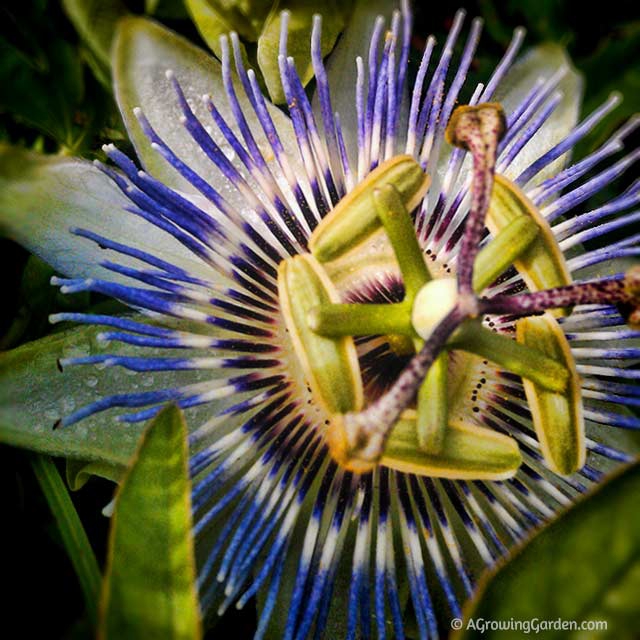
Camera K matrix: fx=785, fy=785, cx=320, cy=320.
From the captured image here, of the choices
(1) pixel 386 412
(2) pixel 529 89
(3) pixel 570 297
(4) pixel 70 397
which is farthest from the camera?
(2) pixel 529 89

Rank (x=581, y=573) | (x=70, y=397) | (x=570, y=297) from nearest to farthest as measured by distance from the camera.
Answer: (x=581, y=573)
(x=570, y=297)
(x=70, y=397)

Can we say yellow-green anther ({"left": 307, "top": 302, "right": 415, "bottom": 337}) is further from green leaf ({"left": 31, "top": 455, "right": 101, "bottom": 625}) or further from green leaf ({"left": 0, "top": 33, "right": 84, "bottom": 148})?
green leaf ({"left": 0, "top": 33, "right": 84, "bottom": 148})

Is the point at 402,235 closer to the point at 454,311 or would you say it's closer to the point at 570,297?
the point at 454,311

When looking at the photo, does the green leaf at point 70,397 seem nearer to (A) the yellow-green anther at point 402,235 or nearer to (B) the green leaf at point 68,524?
(B) the green leaf at point 68,524

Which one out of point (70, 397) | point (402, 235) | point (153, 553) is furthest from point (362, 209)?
point (153, 553)

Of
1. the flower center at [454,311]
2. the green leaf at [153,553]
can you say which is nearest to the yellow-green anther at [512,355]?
the flower center at [454,311]

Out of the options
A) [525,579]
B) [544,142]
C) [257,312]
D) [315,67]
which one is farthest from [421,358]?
[544,142]
